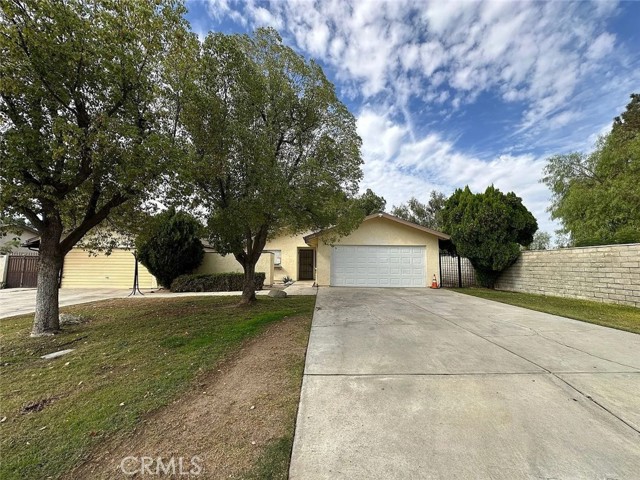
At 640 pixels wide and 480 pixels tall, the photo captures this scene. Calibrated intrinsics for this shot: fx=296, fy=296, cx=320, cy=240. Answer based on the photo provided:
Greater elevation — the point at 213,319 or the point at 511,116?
the point at 511,116

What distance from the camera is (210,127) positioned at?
21.9 ft

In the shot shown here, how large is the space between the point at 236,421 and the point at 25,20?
20.4 feet

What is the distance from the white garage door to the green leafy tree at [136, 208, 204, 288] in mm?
6727

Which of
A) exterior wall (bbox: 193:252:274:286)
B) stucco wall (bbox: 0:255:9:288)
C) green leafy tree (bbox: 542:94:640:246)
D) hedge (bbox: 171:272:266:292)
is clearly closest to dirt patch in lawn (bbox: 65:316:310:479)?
hedge (bbox: 171:272:266:292)

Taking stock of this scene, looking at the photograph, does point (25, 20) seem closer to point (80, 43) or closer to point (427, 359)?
point (80, 43)

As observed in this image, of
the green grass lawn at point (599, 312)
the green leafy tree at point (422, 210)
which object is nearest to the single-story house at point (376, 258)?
the green grass lawn at point (599, 312)

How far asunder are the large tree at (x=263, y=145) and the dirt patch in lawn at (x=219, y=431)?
12.8ft

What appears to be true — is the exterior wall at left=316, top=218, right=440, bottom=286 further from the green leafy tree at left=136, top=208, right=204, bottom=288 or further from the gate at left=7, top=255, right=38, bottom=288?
the gate at left=7, top=255, right=38, bottom=288

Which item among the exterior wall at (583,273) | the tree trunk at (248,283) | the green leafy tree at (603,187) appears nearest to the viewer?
the exterior wall at (583,273)

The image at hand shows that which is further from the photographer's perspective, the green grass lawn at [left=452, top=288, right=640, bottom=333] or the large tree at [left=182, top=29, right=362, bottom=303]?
the large tree at [left=182, top=29, right=362, bottom=303]

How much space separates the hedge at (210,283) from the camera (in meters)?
13.4

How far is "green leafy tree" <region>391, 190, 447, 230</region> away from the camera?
A: 29.4 meters

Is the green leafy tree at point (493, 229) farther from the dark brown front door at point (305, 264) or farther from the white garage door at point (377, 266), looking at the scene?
the dark brown front door at point (305, 264)

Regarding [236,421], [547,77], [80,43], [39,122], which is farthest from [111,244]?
[547,77]
